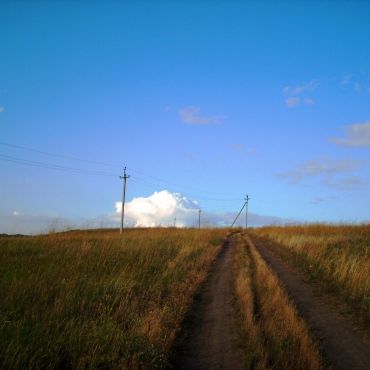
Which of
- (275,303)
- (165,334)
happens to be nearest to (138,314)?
(165,334)

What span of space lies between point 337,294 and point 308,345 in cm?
538

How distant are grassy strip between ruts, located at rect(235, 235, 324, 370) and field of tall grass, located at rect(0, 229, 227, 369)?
1.42m

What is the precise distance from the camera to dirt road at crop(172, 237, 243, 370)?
6.21 m

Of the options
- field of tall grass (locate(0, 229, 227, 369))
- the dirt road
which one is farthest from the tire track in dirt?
field of tall grass (locate(0, 229, 227, 369))

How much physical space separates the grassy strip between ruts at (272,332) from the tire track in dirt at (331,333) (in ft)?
1.03

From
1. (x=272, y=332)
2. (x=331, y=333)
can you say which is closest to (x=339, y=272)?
(x=331, y=333)

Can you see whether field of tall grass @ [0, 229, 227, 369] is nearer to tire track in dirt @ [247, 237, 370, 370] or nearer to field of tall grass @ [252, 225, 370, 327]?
tire track in dirt @ [247, 237, 370, 370]

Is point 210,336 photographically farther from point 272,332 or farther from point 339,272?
point 339,272

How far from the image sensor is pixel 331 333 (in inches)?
317

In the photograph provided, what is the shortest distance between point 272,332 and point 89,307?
12.6ft

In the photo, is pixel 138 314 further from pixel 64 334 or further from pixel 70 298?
pixel 64 334

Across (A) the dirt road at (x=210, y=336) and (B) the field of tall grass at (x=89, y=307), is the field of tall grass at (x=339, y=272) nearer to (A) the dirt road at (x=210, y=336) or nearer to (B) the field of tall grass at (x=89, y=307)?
(A) the dirt road at (x=210, y=336)

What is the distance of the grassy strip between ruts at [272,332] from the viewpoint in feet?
20.2

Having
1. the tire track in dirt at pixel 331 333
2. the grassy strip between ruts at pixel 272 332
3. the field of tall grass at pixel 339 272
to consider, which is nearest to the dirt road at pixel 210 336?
the grassy strip between ruts at pixel 272 332
